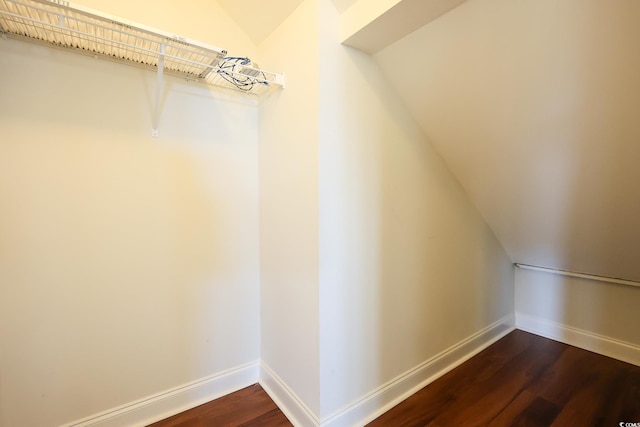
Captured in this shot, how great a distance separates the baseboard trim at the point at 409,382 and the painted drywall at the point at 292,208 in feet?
0.69

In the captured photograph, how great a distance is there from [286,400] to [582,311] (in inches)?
92.3

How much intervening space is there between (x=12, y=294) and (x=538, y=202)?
2726 mm

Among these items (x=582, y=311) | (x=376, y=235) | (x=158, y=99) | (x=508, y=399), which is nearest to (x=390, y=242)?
(x=376, y=235)

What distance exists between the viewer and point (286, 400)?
158cm

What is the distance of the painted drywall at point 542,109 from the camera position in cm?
107

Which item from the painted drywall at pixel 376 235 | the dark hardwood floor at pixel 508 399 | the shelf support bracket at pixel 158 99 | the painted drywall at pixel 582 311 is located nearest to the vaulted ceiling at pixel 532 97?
the painted drywall at pixel 376 235

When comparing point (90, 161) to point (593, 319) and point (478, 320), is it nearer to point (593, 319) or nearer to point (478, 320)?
point (478, 320)

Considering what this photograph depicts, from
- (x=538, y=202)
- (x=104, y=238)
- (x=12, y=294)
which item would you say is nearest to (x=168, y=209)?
(x=104, y=238)

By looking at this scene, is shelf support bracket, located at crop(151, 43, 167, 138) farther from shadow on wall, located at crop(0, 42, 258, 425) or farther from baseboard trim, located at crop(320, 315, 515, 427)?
baseboard trim, located at crop(320, 315, 515, 427)

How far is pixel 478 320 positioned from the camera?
2.21 m

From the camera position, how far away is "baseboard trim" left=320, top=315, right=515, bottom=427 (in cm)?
145

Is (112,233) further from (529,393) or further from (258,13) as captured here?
(529,393)

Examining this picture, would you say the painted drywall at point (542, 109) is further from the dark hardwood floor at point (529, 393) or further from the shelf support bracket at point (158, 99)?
the shelf support bracket at point (158, 99)

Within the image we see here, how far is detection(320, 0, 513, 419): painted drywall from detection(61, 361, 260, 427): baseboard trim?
652mm
